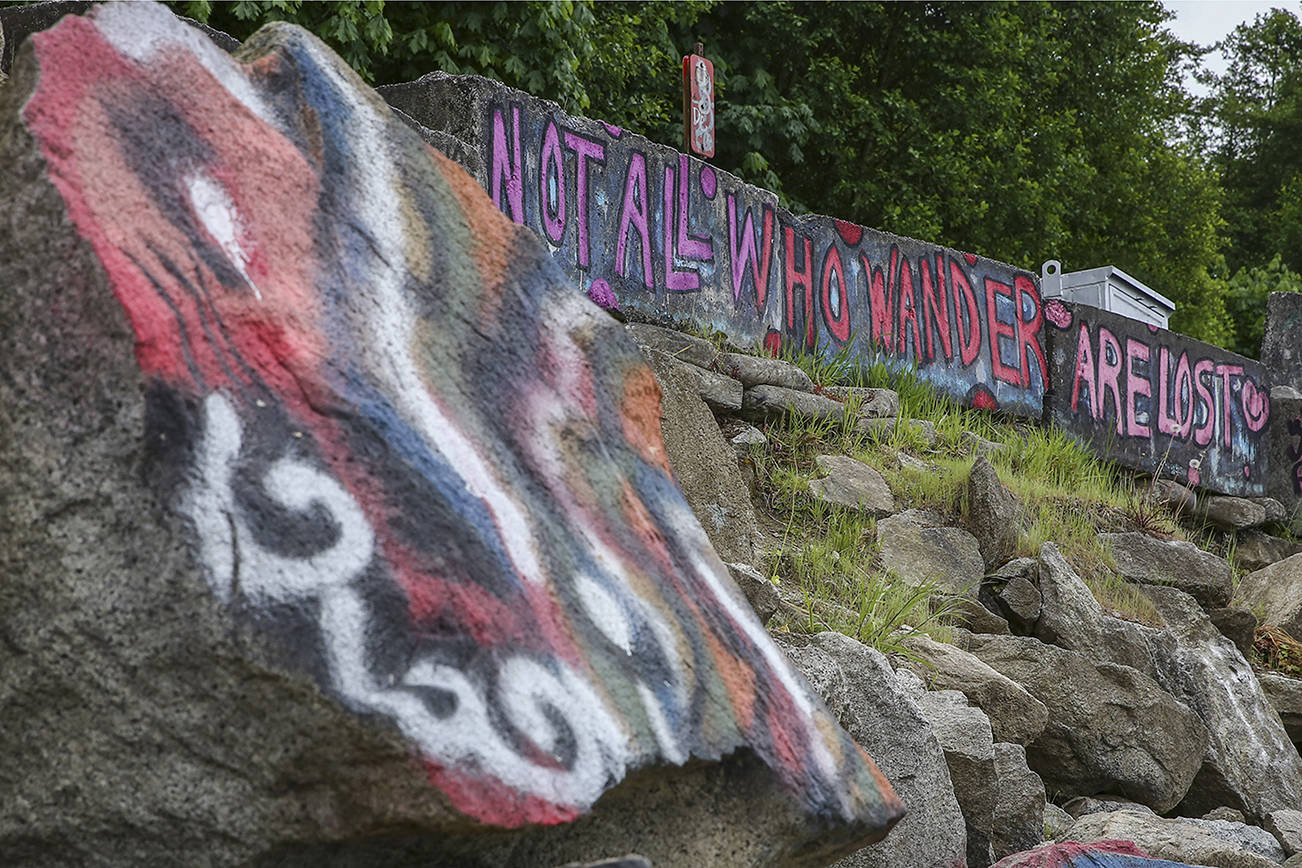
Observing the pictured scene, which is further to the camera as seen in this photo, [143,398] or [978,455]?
[978,455]

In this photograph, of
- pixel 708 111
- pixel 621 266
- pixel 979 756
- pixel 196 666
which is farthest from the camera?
pixel 708 111

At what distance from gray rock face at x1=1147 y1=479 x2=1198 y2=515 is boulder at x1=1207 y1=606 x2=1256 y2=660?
5.48 feet

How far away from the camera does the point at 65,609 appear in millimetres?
1575

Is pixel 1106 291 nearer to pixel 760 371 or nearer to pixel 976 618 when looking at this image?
pixel 760 371

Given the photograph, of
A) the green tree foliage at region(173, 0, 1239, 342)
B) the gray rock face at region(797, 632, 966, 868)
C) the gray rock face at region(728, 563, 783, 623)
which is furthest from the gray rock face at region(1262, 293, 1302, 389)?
the gray rock face at region(797, 632, 966, 868)

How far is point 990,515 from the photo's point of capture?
521cm

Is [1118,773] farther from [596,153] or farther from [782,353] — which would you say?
[596,153]

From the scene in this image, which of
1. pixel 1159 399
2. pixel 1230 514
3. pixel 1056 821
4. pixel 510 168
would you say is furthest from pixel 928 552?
pixel 1159 399

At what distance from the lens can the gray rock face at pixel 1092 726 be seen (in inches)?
162

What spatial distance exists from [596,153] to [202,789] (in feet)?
13.5

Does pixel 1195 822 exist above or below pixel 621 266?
below

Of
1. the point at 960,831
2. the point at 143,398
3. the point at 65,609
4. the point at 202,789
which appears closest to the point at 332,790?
the point at 202,789

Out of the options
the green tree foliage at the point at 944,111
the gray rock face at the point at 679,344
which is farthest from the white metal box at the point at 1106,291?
the gray rock face at the point at 679,344

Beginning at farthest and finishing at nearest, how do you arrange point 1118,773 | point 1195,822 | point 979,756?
1. point 1118,773
2. point 1195,822
3. point 979,756
